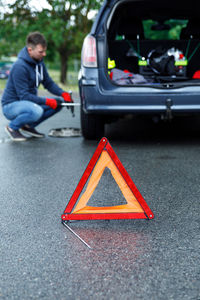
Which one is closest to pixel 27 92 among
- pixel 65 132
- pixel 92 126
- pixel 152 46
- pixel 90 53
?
pixel 65 132

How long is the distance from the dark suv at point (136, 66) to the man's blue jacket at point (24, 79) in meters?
0.82

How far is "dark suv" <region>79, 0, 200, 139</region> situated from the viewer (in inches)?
216

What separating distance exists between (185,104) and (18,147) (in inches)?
80.6

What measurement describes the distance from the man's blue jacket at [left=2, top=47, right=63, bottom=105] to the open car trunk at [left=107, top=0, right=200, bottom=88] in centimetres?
100

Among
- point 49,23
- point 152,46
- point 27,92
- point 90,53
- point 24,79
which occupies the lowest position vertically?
point 49,23

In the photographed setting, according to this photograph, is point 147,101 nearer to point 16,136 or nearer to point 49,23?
point 16,136

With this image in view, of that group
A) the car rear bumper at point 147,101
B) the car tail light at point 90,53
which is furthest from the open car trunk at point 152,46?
the car rear bumper at point 147,101

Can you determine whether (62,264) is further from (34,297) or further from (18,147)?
(18,147)

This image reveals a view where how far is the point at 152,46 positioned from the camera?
6.96 meters

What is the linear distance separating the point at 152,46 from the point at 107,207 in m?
4.25

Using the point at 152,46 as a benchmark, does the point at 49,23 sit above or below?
below

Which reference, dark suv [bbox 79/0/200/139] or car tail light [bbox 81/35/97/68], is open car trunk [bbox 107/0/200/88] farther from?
car tail light [bbox 81/35/97/68]

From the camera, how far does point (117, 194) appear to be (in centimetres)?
378

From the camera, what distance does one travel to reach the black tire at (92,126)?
606 centimetres
